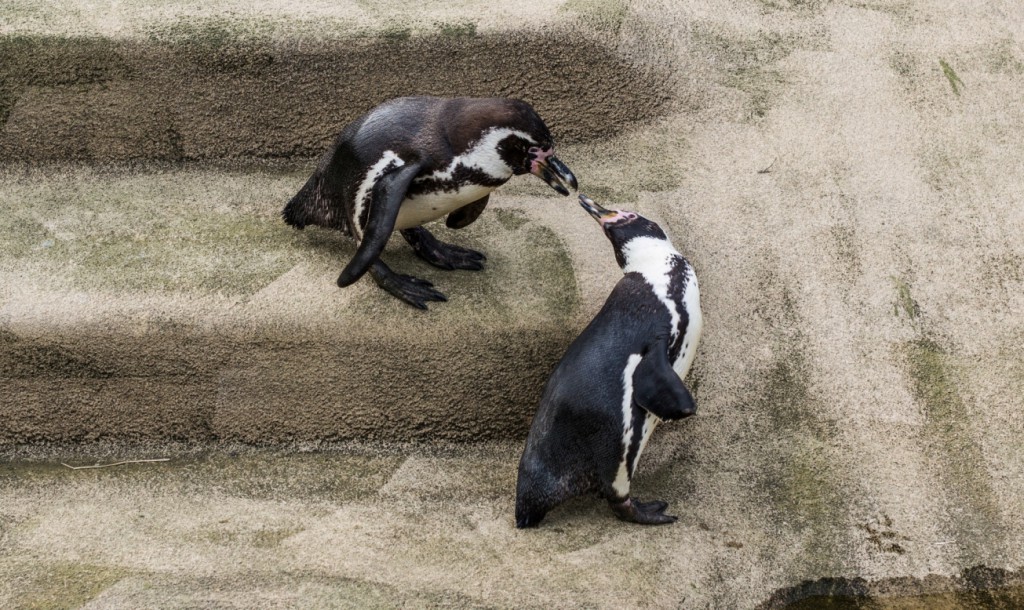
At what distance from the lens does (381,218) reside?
306 cm

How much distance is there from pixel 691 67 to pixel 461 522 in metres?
Answer: 2.37

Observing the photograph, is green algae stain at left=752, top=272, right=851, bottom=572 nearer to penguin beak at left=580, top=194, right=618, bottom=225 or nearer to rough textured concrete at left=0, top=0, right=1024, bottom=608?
rough textured concrete at left=0, top=0, right=1024, bottom=608

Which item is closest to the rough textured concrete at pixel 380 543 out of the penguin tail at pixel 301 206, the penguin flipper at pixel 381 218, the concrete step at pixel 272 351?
the concrete step at pixel 272 351

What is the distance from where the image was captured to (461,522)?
116 inches

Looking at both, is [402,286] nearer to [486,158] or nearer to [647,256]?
[486,158]

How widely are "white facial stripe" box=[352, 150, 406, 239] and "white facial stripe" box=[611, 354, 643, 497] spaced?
959mm

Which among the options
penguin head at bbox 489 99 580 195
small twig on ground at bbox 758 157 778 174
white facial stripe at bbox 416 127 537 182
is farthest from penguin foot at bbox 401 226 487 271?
small twig on ground at bbox 758 157 778 174

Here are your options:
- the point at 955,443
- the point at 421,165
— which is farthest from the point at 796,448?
the point at 421,165

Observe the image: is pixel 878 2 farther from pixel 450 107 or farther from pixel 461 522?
pixel 461 522

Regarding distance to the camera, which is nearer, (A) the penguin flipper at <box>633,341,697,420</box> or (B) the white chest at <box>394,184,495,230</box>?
(A) the penguin flipper at <box>633,341,697,420</box>

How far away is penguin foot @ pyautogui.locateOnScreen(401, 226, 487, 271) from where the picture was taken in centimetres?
354

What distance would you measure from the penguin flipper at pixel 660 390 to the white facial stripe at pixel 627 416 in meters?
0.02

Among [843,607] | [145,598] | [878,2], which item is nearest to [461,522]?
[145,598]

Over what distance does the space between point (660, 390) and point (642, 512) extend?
448 mm
